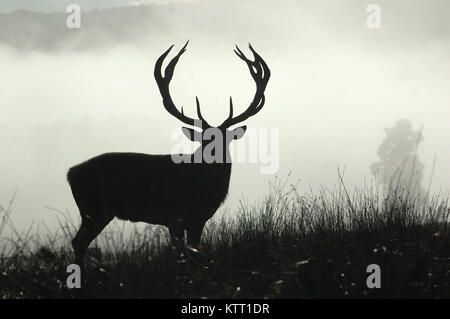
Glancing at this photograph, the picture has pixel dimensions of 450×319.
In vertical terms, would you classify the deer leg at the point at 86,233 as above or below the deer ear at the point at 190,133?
below

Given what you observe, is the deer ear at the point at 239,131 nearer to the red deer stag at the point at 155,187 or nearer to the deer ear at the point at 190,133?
the red deer stag at the point at 155,187

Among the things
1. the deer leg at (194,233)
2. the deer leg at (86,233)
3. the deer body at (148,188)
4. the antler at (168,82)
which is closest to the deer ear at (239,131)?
the deer body at (148,188)

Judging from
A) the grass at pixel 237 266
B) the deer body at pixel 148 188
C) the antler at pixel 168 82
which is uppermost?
the antler at pixel 168 82

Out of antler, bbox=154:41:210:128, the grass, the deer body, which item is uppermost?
antler, bbox=154:41:210:128

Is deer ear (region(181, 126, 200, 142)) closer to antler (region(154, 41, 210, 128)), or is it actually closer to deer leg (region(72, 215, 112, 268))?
antler (region(154, 41, 210, 128))

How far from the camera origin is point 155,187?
6.91 m

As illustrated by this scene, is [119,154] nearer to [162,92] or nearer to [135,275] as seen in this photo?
[162,92]

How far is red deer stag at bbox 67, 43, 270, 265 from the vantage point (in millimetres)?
6781

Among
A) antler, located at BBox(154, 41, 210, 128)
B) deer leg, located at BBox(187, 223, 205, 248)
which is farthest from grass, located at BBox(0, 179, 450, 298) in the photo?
antler, located at BBox(154, 41, 210, 128)

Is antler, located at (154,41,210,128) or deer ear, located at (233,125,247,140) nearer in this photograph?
deer ear, located at (233,125,247,140)

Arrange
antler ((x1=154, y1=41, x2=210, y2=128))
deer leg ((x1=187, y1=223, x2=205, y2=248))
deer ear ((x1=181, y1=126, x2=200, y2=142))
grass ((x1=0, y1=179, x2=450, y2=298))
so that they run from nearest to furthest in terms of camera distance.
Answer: grass ((x1=0, y1=179, x2=450, y2=298)) < deer leg ((x1=187, y1=223, x2=205, y2=248)) < deer ear ((x1=181, y1=126, x2=200, y2=142)) < antler ((x1=154, y1=41, x2=210, y2=128))

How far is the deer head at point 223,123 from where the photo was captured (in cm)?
706
